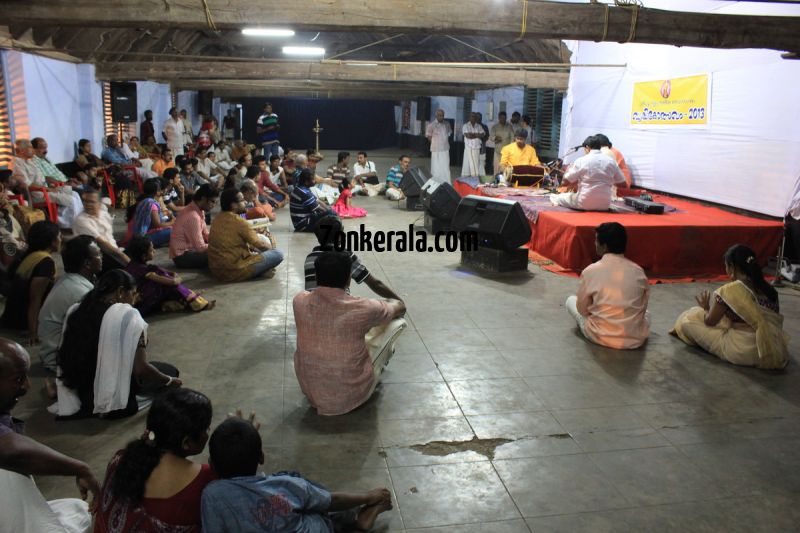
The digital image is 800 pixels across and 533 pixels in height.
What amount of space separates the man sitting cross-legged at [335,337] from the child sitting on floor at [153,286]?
1863 mm

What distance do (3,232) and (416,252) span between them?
391 centimetres

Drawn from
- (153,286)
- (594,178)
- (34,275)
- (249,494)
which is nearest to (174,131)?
(594,178)

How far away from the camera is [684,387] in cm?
375

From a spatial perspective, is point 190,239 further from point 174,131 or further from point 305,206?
point 174,131

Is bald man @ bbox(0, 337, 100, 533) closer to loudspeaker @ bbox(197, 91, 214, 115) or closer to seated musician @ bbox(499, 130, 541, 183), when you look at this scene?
seated musician @ bbox(499, 130, 541, 183)

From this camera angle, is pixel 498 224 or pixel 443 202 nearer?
pixel 498 224

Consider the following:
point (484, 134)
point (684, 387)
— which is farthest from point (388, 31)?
Result: point (484, 134)

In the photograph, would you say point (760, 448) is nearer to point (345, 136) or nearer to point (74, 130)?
point (74, 130)

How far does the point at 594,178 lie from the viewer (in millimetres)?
7082

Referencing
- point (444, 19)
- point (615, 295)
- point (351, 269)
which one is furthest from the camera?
point (444, 19)

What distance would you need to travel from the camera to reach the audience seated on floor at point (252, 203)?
762cm

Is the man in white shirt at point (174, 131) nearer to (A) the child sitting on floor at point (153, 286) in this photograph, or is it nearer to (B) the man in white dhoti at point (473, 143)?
(B) the man in white dhoti at point (473, 143)

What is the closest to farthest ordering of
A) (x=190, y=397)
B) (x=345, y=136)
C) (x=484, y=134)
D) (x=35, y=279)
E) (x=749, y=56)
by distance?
(x=190, y=397), (x=35, y=279), (x=749, y=56), (x=484, y=134), (x=345, y=136)

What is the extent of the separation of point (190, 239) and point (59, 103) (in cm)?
572
